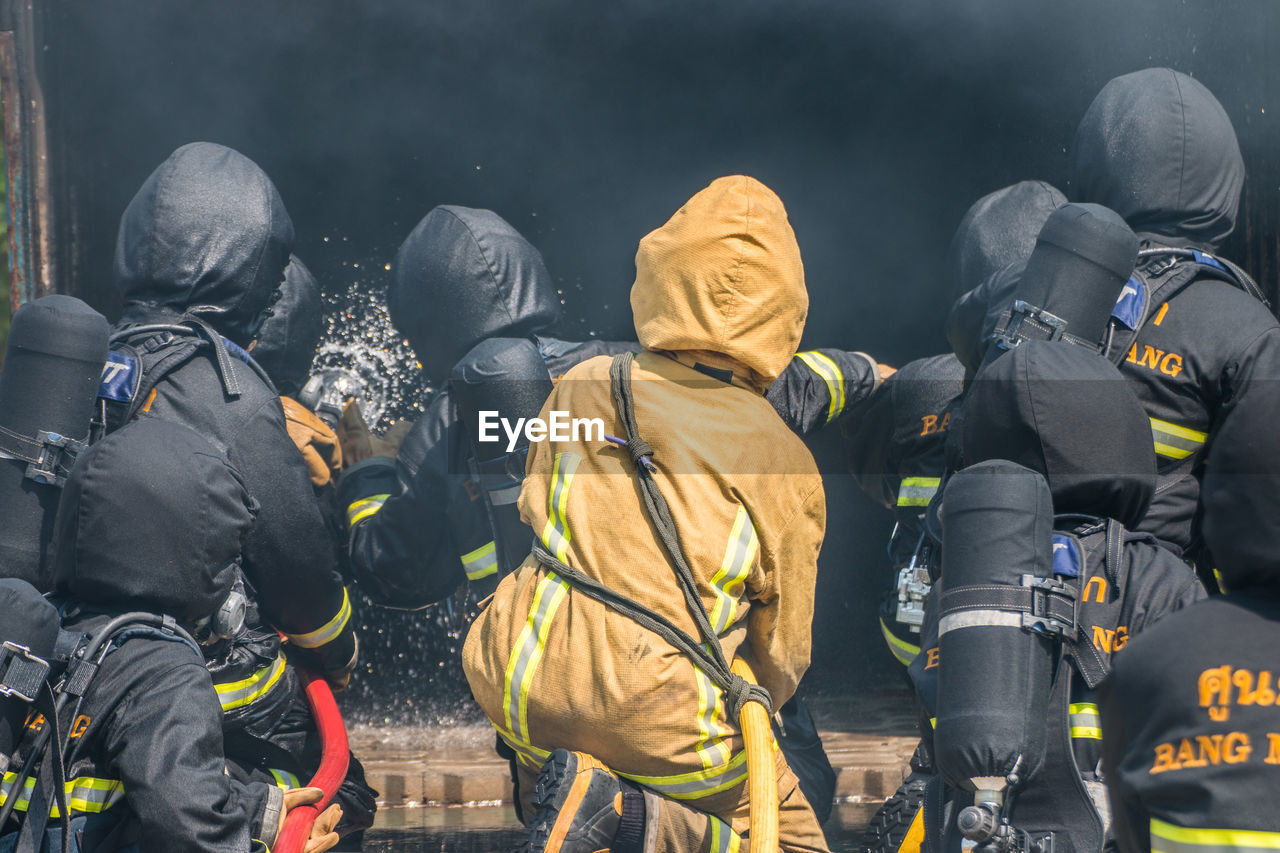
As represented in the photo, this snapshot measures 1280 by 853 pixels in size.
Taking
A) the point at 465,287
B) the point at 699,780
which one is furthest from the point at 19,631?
the point at 465,287

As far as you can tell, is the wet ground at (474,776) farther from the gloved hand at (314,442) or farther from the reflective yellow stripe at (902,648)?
the gloved hand at (314,442)

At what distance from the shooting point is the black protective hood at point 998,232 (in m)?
4.07

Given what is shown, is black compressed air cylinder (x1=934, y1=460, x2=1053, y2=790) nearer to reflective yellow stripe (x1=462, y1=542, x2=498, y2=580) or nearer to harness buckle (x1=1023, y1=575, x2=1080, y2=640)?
harness buckle (x1=1023, y1=575, x2=1080, y2=640)

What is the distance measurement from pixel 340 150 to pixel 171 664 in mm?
3858

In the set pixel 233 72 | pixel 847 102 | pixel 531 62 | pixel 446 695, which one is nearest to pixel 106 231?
pixel 233 72

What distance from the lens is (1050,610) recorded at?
7.27ft

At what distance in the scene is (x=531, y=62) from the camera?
5898mm

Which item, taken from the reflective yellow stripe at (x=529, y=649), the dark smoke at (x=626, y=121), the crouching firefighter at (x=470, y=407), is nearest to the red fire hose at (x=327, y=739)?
the crouching firefighter at (x=470, y=407)

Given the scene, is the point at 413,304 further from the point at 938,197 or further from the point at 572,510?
the point at 938,197

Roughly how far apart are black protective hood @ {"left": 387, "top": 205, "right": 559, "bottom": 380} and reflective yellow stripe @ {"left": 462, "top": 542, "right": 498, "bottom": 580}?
56cm

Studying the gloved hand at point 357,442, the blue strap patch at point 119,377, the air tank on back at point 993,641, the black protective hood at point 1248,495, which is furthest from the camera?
the gloved hand at point 357,442

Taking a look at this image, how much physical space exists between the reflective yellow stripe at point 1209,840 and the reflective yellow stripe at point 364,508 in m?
2.64

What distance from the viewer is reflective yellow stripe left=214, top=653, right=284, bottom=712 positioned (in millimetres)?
3186

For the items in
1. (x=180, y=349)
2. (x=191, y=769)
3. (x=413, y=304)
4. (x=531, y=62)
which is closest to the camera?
(x=191, y=769)
